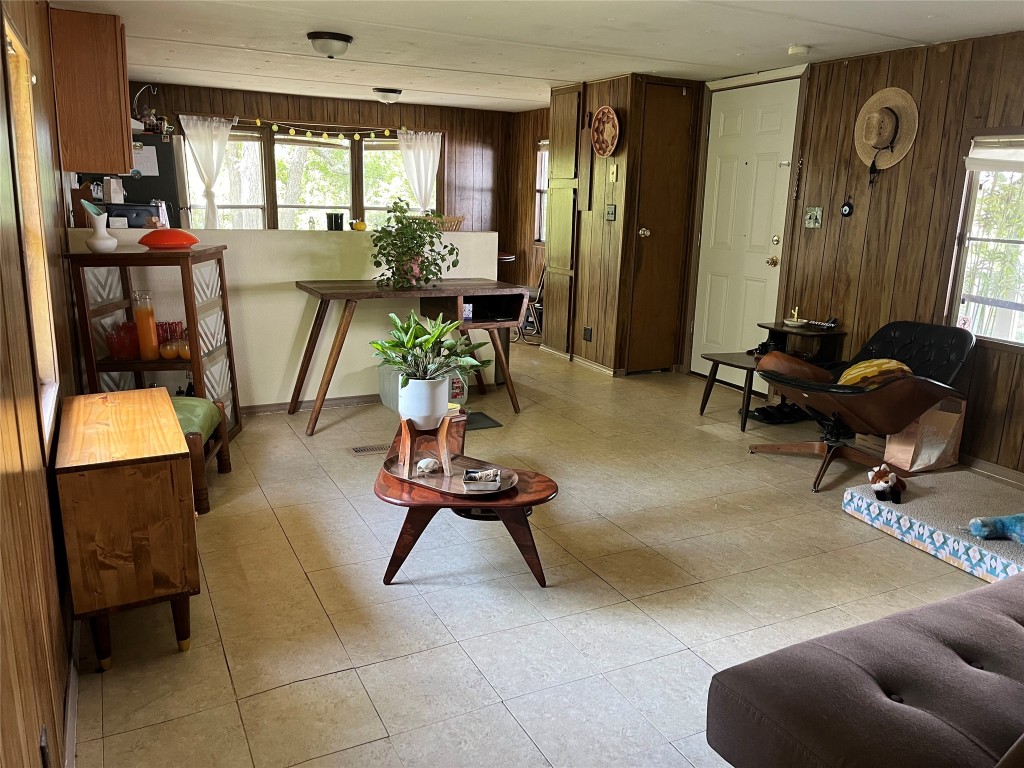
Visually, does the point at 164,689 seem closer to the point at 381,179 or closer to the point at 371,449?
the point at 371,449

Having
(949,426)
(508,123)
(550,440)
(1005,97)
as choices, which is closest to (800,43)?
(1005,97)

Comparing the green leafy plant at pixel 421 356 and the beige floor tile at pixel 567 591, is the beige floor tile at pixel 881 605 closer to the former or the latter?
the beige floor tile at pixel 567 591

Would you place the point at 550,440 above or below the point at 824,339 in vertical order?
below

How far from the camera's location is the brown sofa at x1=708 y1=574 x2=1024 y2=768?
1401 mm

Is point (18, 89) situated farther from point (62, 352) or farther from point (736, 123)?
point (736, 123)

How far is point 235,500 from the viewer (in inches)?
135

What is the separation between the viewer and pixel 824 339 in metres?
4.82

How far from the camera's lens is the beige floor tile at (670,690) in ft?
6.64

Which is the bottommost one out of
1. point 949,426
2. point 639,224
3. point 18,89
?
point 949,426

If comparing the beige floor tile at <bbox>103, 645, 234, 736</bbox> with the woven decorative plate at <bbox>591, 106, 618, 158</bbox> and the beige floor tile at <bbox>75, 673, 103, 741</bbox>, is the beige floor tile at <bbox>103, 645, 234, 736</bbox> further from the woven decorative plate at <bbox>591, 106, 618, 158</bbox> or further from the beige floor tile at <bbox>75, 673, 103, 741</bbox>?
the woven decorative plate at <bbox>591, 106, 618, 158</bbox>

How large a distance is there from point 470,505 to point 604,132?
4192 mm

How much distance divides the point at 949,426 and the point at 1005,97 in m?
1.70

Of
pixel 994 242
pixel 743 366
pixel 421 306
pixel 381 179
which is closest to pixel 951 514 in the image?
pixel 743 366

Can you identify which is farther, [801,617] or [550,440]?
[550,440]
